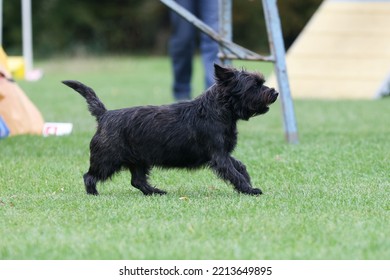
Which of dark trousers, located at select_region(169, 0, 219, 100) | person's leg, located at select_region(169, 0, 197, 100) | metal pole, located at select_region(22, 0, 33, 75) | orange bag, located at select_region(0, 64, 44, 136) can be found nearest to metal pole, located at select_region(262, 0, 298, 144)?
dark trousers, located at select_region(169, 0, 219, 100)

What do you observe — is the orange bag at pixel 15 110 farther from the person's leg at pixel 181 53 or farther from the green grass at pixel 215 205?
the person's leg at pixel 181 53

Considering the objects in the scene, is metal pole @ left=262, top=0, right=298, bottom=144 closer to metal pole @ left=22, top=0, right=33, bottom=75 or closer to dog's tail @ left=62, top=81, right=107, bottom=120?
dog's tail @ left=62, top=81, right=107, bottom=120

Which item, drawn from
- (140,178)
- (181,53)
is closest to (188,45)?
(181,53)

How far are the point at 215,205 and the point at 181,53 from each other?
731cm

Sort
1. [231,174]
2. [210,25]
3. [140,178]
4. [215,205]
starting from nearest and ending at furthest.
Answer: [215,205], [231,174], [140,178], [210,25]

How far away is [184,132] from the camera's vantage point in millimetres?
6371

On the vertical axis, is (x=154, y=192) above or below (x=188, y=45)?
above

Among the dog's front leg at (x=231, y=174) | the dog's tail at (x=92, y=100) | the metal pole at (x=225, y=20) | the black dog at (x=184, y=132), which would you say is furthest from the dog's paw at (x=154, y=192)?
the metal pole at (x=225, y=20)

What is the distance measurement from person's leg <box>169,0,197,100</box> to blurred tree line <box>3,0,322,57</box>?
69.8 feet

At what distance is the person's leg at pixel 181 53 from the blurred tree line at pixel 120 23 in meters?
21.3

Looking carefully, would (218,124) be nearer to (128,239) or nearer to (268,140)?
(128,239)

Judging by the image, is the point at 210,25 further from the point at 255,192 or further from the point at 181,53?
the point at 255,192

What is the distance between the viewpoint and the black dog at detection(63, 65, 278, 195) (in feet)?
20.8

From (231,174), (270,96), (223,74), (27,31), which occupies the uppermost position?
(223,74)
